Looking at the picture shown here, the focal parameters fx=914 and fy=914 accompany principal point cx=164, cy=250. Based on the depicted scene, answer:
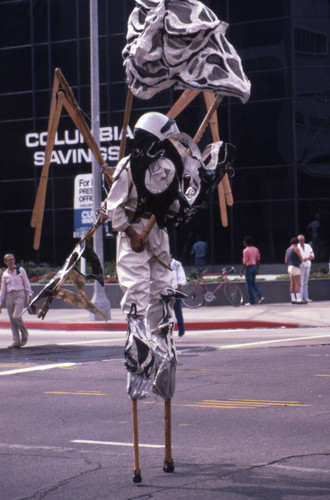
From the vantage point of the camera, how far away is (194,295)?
24.2 meters

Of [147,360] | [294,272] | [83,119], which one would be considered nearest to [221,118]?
[294,272]

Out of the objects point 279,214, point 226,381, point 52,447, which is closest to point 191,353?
point 226,381

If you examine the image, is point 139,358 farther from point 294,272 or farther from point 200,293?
point 200,293

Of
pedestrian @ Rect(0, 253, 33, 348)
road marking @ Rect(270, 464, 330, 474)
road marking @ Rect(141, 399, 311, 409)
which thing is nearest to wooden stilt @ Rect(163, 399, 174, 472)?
road marking @ Rect(270, 464, 330, 474)

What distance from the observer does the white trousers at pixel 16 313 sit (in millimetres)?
16130

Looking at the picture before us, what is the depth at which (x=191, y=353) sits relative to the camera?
14.2 metres

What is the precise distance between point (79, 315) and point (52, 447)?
16.4m

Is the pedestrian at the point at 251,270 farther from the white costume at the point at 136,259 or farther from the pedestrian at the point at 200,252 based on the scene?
the white costume at the point at 136,259

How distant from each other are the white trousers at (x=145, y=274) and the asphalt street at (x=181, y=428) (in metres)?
1.09

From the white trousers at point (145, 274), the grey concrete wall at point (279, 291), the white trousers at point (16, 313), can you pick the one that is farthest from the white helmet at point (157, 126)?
the grey concrete wall at point (279, 291)

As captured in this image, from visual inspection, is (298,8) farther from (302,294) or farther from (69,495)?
(69,495)

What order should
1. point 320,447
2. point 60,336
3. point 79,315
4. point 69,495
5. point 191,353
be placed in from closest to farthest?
point 69,495 → point 320,447 → point 191,353 → point 60,336 → point 79,315

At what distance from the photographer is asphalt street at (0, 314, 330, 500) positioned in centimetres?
568

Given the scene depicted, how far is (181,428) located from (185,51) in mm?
3421
